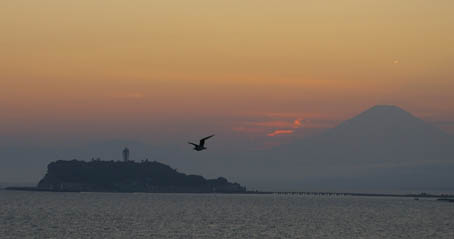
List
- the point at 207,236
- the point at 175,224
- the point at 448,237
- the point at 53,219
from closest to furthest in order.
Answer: the point at 207,236 → the point at 448,237 → the point at 175,224 → the point at 53,219

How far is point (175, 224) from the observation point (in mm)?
155375

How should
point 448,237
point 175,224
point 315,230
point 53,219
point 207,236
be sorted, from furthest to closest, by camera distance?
point 53,219 < point 175,224 < point 315,230 < point 448,237 < point 207,236

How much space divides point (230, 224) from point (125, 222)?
66.1 ft

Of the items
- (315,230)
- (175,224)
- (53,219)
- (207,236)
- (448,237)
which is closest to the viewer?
(207,236)

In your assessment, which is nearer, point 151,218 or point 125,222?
point 125,222

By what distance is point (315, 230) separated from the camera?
146 meters

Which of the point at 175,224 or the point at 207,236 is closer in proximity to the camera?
the point at 207,236

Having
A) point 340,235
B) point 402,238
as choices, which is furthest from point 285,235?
point 402,238

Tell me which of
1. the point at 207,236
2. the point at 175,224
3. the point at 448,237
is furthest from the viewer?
the point at 175,224

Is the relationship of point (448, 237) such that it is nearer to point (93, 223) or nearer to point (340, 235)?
point (340, 235)

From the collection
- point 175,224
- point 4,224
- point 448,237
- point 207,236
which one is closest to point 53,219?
point 4,224

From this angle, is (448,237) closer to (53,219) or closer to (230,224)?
(230,224)

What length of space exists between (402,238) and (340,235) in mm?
9577

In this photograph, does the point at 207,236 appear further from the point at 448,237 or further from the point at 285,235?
the point at 448,237
